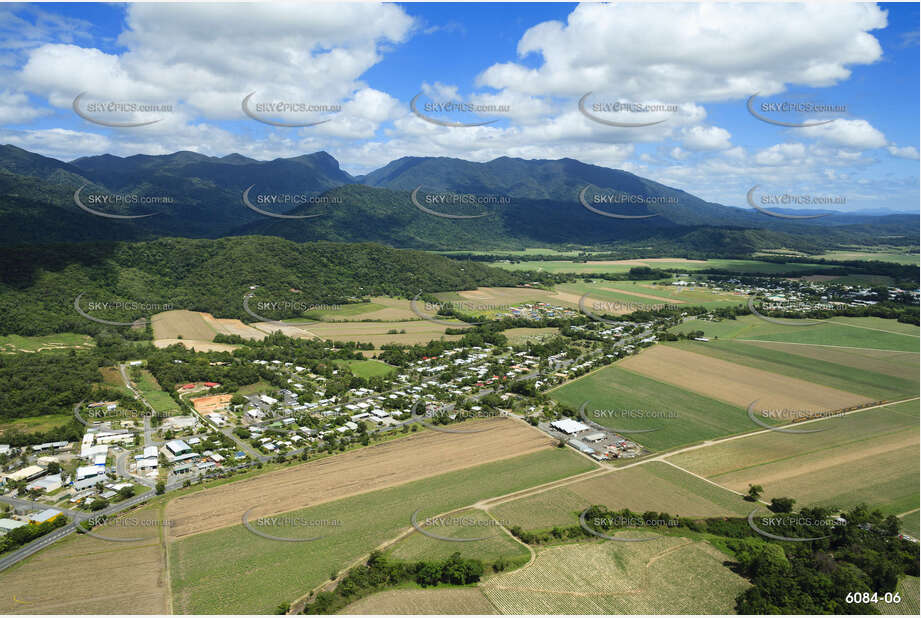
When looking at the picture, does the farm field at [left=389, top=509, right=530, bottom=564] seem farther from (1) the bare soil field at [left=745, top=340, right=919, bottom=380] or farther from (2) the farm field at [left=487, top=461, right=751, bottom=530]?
(1) the bare soil field at [left=745, top=340, right=919, bottom=380]

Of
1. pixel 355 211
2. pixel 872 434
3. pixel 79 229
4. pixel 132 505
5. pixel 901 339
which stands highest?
pixel 355 211

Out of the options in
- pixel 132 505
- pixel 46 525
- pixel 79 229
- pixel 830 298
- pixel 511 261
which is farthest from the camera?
pixel 511 261

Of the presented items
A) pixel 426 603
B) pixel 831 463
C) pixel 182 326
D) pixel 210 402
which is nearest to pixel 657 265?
pixel 831 463

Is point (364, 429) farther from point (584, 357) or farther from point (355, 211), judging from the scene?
point (355, 211)

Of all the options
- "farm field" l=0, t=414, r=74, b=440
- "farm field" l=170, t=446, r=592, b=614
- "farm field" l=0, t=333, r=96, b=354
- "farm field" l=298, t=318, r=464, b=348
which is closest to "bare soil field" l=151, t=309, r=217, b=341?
"farm field" l=0, t=333, r=96, b=354

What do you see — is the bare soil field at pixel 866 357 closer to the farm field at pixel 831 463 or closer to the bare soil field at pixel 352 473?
the farm field at pixel 831 463

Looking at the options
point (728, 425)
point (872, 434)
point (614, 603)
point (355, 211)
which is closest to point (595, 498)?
point (614, 603)

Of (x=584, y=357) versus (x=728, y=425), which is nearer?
(x=728, y=425)

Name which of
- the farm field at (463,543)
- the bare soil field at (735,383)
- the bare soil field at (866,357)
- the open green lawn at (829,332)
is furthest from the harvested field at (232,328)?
the bare soil field at (866,357)
